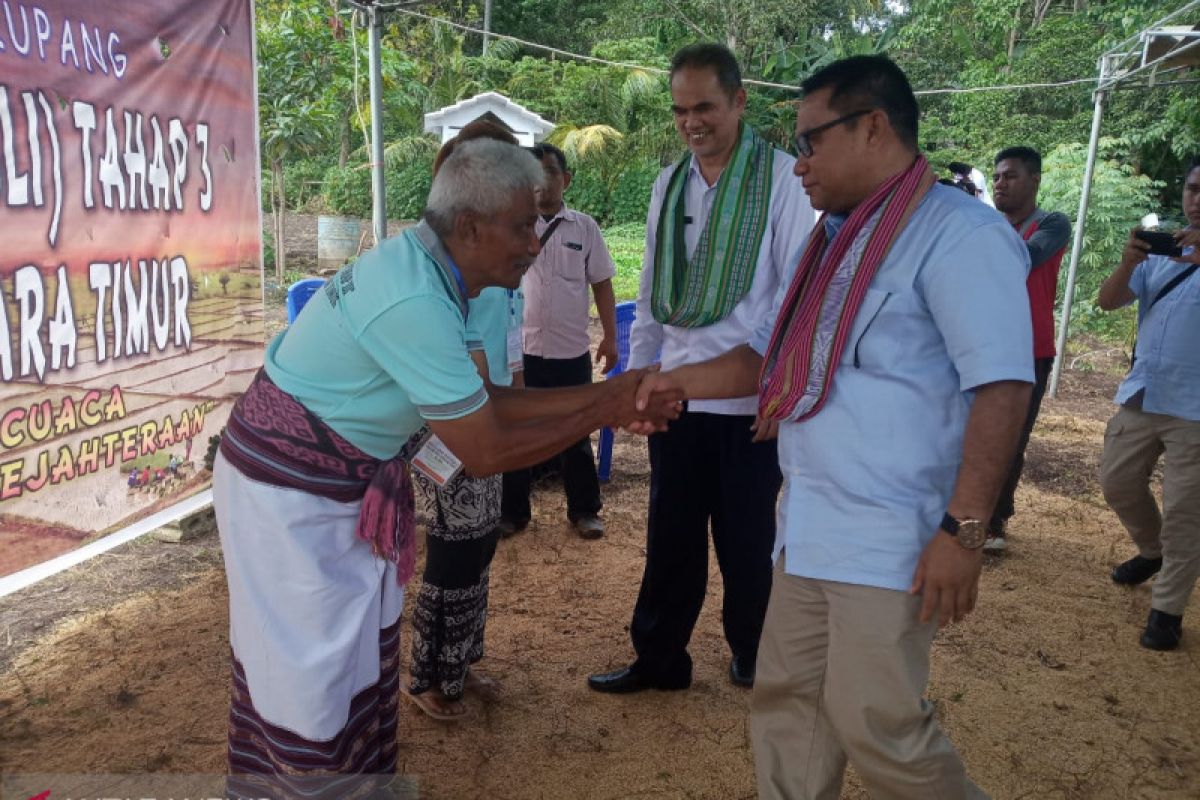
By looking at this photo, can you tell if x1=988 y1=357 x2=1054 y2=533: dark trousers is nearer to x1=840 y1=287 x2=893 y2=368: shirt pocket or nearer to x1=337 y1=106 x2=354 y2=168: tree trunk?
x1=840 y1=287 x2=893 y2=368: shirt pocket

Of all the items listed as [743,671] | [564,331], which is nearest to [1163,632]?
[743,671]

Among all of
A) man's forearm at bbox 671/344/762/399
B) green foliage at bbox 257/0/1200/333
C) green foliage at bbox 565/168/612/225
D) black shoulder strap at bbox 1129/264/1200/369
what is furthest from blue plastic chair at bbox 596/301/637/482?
green foliage at bbox 565/168/612/225

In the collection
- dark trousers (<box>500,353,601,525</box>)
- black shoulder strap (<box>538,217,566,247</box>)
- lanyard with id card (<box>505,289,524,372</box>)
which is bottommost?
dark trousers (<box>500,353,601,525</box>)

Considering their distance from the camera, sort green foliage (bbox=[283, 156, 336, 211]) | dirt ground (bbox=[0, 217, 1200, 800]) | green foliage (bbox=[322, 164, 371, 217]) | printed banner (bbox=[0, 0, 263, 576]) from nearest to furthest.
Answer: dirt ground (bbox=[0, 217, 1200, 800]) → printed banner (bbox=[0, 0, 263, 576]) → green foliage (bbox=[322, 164, 371, 217]) → green foliage (bbox=[283, 156, 336, 211])

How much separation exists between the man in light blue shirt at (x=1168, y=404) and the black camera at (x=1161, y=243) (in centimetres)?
3

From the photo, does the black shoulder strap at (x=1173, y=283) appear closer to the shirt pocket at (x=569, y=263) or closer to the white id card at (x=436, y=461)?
the shirt pocket at (x=569, y=263)

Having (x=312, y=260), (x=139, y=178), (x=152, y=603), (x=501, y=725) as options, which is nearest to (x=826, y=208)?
(x=501, y=725)

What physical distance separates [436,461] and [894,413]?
116 cm

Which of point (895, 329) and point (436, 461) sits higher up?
point (895, 329)

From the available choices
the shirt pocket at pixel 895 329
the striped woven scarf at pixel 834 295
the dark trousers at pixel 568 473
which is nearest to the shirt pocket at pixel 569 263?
the dark trousers at pixel 568 473

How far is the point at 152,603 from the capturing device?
3805 mm

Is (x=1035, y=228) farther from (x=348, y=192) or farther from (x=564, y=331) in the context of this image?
(x=348, y=192)

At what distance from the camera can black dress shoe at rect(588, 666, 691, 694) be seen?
323 centimetres

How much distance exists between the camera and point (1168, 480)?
3.74 metres
